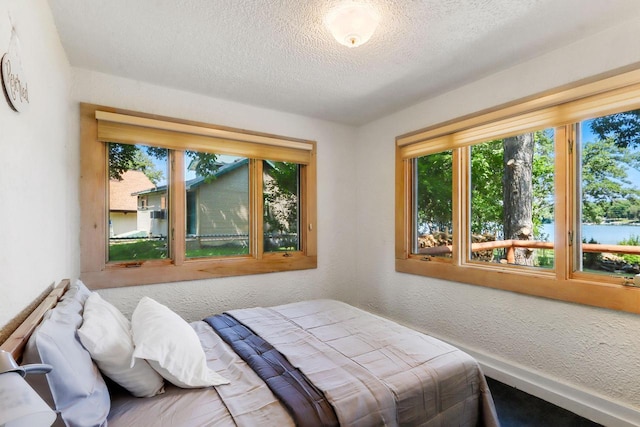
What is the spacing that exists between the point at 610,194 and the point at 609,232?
25cm

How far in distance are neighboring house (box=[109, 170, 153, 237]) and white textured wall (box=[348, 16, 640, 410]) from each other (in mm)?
2405

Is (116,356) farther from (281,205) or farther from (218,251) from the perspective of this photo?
(281,205)

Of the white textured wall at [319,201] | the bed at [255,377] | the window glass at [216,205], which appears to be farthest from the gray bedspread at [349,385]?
the window glass at [216,205]

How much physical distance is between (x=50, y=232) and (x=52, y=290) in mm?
320

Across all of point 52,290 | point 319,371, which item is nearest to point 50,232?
point 52,290

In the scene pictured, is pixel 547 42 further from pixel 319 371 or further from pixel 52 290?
pixel 52 290

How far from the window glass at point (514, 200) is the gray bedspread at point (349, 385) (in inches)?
48.1

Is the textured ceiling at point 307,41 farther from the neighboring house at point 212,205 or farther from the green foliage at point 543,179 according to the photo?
the neighboring house at point 212,205

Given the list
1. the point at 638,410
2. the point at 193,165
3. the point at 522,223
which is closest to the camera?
the point at 638,410

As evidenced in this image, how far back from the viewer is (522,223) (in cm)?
239

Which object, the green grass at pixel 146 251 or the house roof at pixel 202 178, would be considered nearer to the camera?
the green grass at pixel 146 251

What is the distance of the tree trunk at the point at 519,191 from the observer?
2355 millimetres

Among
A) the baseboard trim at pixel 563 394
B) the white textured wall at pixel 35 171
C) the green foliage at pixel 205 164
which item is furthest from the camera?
the green foliage at pixel 205 164

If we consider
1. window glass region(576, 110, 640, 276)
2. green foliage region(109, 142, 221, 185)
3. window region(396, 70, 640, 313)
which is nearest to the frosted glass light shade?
green foliage region(109, 142, 221, 185)
